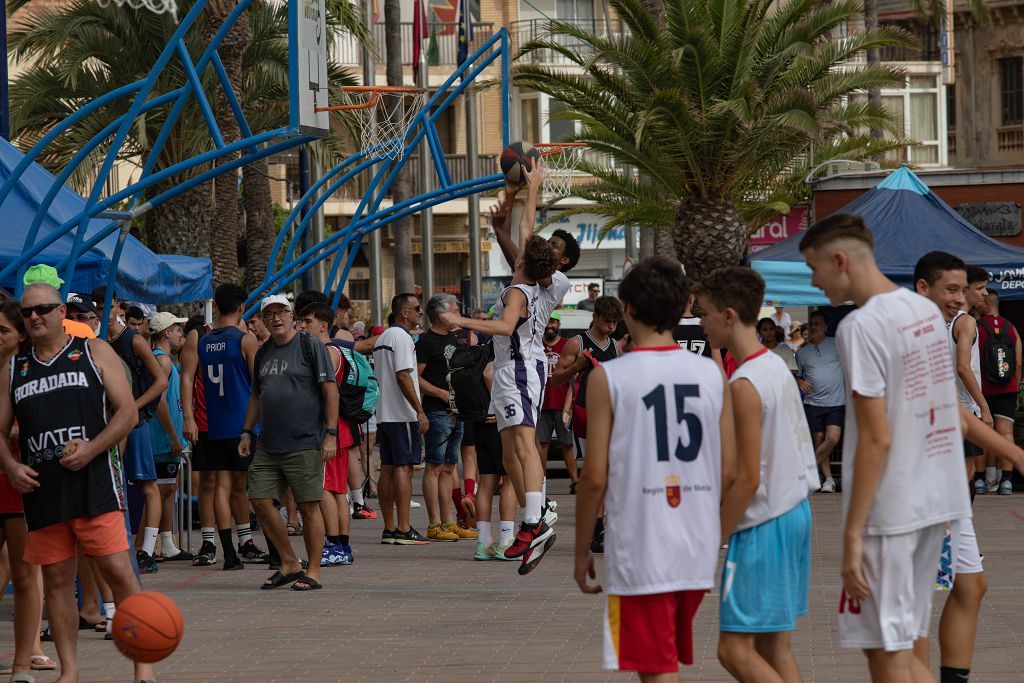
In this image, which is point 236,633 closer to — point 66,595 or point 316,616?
point 316,616

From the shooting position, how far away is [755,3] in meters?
22.1

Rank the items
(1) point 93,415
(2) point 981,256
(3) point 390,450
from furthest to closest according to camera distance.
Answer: (2) point 981,256 → (3) point 390,450 → (1) point 93,415

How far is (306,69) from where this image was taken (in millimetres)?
11781

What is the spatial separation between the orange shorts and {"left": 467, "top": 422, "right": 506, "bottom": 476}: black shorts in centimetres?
548

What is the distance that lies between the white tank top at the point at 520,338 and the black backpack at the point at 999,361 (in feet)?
24.3

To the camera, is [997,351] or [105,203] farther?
[997,351]

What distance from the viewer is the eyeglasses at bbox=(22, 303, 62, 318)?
23.5ft

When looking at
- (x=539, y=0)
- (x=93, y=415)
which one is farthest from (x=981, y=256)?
(x=539, y=0)

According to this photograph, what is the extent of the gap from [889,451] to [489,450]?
7616 millimetres

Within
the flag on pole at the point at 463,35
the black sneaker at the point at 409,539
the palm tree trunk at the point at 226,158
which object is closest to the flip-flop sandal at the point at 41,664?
the black sneaker at the point at 409,539

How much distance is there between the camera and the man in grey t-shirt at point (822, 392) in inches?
696

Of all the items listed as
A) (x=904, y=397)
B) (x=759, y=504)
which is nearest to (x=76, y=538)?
(x=759, y=504)

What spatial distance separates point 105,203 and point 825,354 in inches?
380

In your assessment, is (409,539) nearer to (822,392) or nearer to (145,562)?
(145,562)
